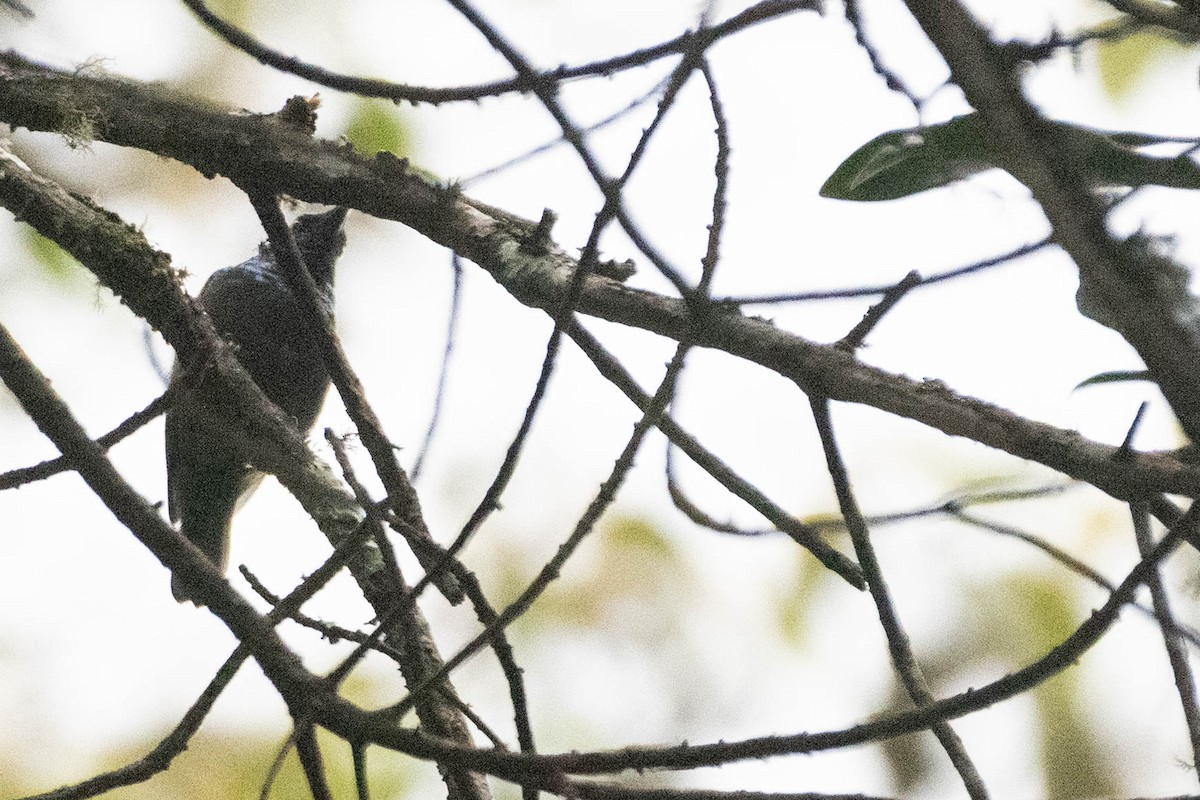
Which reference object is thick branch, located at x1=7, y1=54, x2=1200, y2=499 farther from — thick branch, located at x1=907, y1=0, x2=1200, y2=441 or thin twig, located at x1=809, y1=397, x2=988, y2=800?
thick branch, located at x1=907, y1=0, x2=1200, y2=441

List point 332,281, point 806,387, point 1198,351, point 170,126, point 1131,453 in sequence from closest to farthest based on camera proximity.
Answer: point 1198,351 → point 1131,453 → point 806,387 → point 170,126 → point 332,281

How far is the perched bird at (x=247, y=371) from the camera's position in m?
3.16

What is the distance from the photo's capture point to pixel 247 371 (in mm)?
3170

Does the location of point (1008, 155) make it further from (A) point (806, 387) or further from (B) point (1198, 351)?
(A) point (806, 387)

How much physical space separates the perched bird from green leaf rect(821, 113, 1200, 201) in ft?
5.86

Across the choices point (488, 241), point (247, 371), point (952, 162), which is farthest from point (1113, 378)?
point (247, 371)

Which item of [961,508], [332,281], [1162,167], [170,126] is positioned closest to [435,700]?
[961,508]

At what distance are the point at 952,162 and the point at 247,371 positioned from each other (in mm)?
2103

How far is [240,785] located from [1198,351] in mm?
4566

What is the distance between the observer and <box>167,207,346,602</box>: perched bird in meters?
3.16

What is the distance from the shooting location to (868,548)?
1745 millimetres

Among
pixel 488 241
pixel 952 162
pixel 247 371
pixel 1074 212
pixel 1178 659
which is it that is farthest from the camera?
pixel 247 371

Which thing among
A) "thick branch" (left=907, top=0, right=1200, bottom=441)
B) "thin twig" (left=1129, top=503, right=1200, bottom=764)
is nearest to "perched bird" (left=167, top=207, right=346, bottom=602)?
"thin twig" (left=1129, top=503, right=1200, bottom=764)

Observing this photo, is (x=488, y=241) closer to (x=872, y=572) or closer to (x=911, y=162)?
(x=911, y=162)
